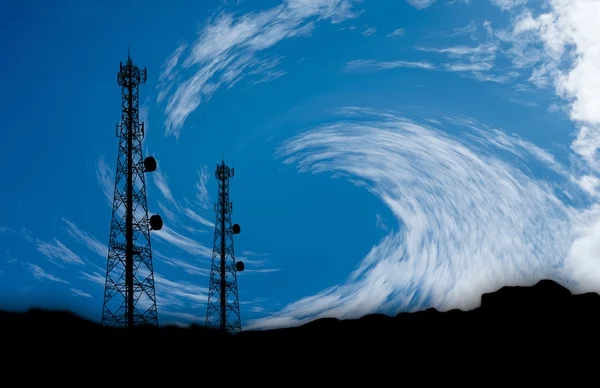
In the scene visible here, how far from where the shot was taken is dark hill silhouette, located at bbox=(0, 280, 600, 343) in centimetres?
1975

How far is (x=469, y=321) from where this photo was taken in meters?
21.2

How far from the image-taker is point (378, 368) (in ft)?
64.3

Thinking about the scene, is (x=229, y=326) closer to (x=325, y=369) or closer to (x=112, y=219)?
(x=112, y=219)

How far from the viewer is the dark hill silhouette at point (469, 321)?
64.8 ft

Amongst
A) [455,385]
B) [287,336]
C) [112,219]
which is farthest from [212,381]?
[112,219]

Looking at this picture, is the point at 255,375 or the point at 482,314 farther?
the point at 482,314

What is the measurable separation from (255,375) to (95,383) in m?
5.83

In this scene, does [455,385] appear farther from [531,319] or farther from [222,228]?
[222,228]

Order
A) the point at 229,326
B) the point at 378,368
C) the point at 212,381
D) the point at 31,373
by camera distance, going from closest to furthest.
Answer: the point at 31,373
the point at 212,381
the point at 378,368
the point at 229,326

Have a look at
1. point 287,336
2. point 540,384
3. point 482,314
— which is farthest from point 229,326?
point 540,384

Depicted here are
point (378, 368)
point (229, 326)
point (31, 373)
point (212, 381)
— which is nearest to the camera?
point (31, 373)

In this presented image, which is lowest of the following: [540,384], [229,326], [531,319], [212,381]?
[540,384]

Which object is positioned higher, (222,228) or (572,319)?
(222,228)

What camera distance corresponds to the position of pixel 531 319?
2012 cm
